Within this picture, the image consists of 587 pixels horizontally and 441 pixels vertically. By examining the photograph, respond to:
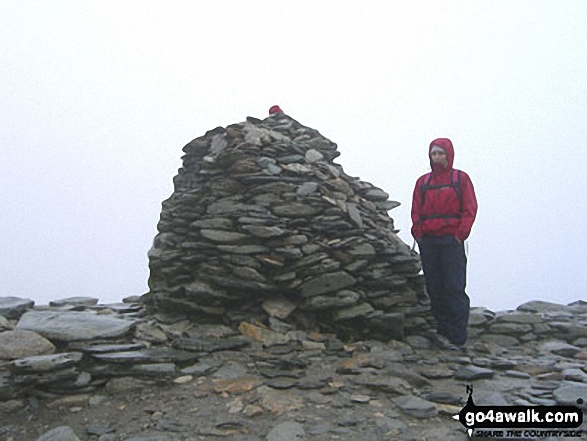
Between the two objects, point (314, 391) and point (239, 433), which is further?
point (314, 391)

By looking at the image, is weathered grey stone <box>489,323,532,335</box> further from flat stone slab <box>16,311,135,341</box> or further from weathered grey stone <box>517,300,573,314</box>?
flat stone slab <box>16,311,135,341</box>

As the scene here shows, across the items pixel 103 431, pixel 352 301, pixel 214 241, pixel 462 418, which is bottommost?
pixel 103 431

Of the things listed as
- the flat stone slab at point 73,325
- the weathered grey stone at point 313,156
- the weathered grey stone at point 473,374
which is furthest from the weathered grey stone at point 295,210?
the weathered grey stone at point 473,374

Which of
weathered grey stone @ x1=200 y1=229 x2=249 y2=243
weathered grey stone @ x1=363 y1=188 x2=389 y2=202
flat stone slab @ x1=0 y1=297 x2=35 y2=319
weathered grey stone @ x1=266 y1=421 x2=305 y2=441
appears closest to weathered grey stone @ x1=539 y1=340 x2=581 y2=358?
weathered grey stone @ x1=363 y1=188 x2=389 y2=202

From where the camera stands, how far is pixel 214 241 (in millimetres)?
8523

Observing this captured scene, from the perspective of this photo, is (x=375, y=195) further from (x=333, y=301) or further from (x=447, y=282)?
(x=333, y=301)

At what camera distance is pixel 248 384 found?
615 cm

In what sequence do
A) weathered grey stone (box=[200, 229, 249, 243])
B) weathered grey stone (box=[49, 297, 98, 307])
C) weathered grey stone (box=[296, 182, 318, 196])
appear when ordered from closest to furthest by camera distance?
weathered grey stone (box=[200, 229, 249, 243]), weathered grey stone (box=[296, 182, 318, 196]), weathered grey stone (box=[49, 297, 98, 307])

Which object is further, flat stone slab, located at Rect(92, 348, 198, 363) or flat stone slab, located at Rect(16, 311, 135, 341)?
flat stone slab, located at Rect(16, 311, 135, 341)

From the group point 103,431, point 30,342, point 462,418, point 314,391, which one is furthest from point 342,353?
point 30,342

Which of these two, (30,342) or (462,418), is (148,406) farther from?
(462,418)

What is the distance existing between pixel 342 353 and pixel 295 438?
2.90m

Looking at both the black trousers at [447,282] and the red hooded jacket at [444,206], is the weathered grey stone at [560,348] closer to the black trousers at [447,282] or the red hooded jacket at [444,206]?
the black trousers at [447,282]

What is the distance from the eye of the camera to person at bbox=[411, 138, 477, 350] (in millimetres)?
8188
